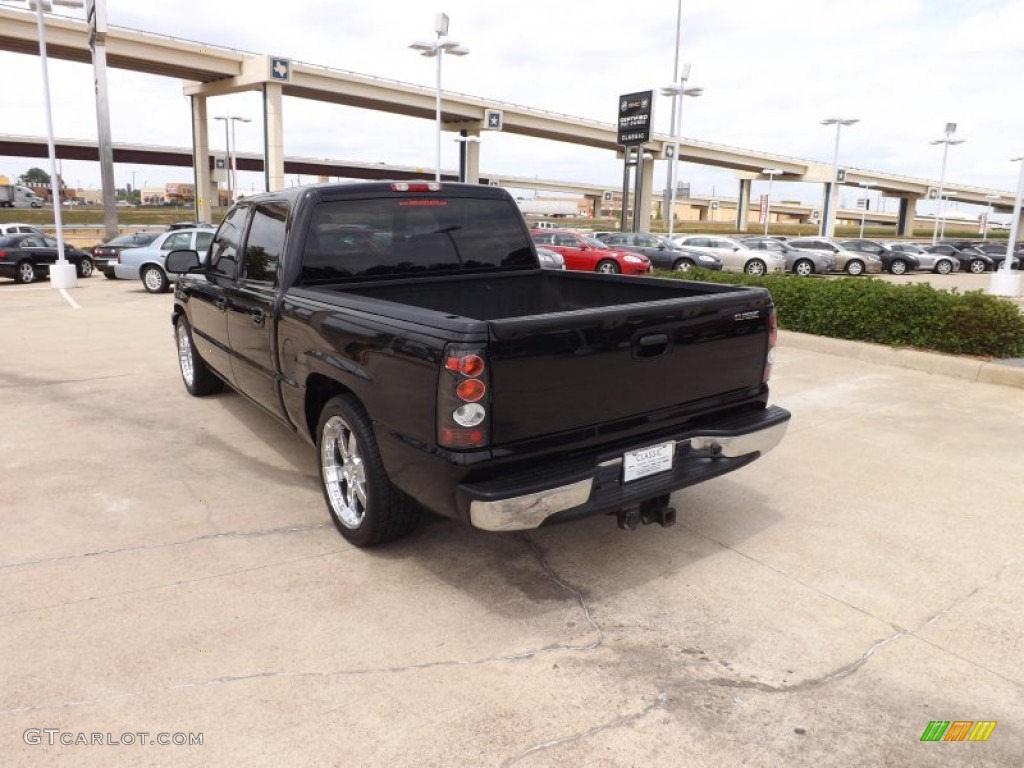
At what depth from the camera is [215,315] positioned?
584 centimetres

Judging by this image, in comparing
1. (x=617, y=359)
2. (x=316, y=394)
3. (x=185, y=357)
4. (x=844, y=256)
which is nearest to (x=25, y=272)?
(x=185, y=357)

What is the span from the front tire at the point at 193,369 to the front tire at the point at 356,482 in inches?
138

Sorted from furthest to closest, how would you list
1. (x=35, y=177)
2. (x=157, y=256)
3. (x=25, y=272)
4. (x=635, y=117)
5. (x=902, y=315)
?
(x=35, y=177) → (x=635, y=117) → (x=25, y=272) → (x=157, y=256) → (x=902, y=315)

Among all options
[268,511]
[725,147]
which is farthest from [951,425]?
[725,147]

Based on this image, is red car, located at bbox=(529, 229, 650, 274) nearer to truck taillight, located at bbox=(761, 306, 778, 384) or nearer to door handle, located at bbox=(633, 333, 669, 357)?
truck taillight, located at bbox=(761, 306, 778, 384)

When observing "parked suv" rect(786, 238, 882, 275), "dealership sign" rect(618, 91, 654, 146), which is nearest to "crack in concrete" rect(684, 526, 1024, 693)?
"parked suv" rect(786, 238, 882, 275)

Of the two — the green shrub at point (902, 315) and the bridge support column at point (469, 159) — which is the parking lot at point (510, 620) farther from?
the bridge support column at point (469, 159)

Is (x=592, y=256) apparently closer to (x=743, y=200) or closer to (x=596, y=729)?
(x=596, y=729)

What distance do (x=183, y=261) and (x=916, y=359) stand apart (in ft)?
26.6

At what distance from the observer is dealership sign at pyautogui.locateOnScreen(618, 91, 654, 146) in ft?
170

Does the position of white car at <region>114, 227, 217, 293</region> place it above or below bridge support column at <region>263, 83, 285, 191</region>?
below

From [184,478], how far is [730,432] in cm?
369

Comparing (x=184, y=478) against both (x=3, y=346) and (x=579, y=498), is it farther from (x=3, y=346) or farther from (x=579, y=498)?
(x=3, y=346)

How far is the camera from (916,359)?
904 cm
